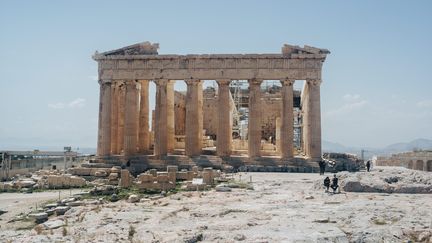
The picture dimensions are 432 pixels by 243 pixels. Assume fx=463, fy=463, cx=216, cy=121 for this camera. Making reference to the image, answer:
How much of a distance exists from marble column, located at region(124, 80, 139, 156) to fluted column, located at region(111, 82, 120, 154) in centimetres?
163

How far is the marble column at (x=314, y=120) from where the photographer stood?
1425 inches

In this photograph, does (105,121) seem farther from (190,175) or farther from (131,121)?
(190,175)

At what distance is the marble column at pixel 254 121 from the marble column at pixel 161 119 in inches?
277

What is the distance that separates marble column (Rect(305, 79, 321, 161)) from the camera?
36.2 metres

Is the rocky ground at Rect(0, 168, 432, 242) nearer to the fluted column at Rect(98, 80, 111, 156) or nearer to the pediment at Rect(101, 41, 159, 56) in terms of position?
the fluted column at Rect(98, 80, 111, 156)

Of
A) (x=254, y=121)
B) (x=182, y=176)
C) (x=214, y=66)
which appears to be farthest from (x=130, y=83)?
(x=182, y=176)

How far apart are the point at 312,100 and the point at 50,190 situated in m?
20.4

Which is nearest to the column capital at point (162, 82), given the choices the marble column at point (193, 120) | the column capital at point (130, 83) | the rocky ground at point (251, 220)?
the marble column at point (193, 120)

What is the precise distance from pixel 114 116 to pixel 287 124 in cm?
1498

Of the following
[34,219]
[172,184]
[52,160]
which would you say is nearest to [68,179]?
[172,184]

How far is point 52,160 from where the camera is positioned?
5784cm

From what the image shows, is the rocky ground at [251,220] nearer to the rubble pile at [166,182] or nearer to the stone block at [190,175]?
the rubble pile at [166,182]

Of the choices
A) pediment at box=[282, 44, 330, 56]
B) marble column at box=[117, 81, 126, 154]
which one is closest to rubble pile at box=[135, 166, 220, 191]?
marble column at box=[117, 81, 126, 154]

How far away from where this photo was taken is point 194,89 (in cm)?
3794
